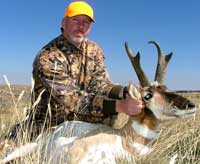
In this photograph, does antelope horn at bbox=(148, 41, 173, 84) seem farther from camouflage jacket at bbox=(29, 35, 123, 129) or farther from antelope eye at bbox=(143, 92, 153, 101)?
camouflage jacket at bbox=(29, 35, 123, 129)

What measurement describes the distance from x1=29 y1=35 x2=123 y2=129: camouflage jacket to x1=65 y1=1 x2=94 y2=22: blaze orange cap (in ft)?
1.09

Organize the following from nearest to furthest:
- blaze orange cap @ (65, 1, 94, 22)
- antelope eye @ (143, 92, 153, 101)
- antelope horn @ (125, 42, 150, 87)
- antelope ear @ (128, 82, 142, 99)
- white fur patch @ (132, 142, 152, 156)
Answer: antelope ear @ (128, 82, 142, 99)
white fur patch @ (132, 142, 152, 156)
antelope eye @ (143, 92, 153, 101)
antelope horn @ (125, 42, 150, 87)
blaze orange cap @ (65, 1, 94, 22)


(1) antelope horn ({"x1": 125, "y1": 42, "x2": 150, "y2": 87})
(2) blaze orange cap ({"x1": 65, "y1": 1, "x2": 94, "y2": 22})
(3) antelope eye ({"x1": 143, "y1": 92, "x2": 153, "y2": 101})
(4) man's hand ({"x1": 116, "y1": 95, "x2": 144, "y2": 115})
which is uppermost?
(2) blaze orange cap ({"x1": 65, "y1": 1, "x2": 94, "y2": 22})

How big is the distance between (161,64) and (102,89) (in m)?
0.99

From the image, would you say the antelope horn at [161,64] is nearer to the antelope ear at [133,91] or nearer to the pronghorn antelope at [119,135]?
the pronghorn antelope at [119,135]

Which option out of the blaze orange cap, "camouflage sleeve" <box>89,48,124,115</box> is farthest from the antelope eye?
the blaze orange cap

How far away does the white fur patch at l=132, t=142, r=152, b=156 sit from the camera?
4.93 meters

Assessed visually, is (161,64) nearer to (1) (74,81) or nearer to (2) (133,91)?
(2) (133,91)

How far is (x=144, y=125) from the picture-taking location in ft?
16.5

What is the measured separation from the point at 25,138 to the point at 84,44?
1.75m

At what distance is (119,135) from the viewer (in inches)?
196

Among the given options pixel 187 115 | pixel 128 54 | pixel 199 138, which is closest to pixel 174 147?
pixel 199 138

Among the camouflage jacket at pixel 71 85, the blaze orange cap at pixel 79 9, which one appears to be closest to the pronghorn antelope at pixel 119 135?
the camouflage jacket at pixel 71 85

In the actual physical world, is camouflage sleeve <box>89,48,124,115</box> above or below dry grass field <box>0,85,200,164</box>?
above
